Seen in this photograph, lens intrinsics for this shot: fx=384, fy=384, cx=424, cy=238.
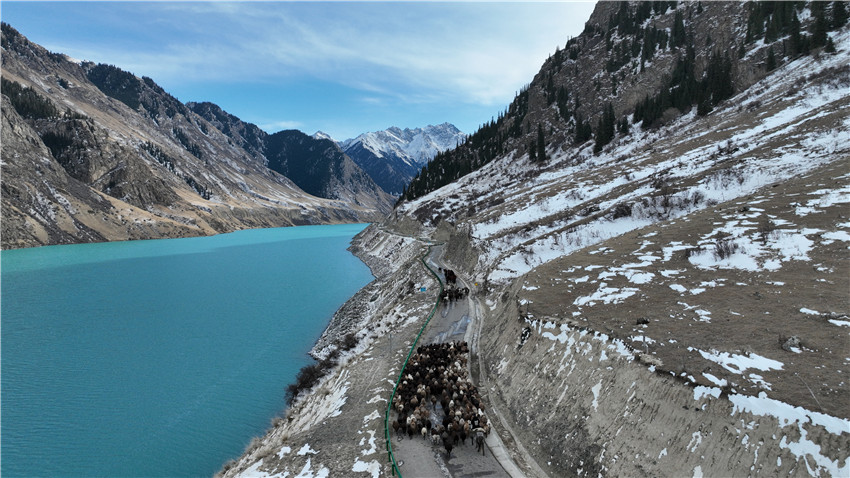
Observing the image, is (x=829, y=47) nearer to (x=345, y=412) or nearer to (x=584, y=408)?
(x=584, y=408)

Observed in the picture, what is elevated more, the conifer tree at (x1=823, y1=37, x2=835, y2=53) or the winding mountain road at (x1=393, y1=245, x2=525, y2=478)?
the conifer tree at (x1=823, y1=37, x2=835, y2=53)

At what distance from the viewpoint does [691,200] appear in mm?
38375

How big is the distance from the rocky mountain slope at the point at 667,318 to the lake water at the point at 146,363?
16.2ft

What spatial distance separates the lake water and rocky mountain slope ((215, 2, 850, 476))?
4.95m

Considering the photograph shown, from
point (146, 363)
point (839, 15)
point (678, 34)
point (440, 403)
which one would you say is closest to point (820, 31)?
point (839, 15)

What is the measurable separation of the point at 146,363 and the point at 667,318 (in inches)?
1598

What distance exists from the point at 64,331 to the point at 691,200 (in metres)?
67.6

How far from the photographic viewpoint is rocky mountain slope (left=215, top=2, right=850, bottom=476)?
37.8 ft

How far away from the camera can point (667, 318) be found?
17297 millimetres

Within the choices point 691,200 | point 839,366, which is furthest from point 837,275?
point 691,200

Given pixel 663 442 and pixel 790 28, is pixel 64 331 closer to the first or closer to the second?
pixel 663 442

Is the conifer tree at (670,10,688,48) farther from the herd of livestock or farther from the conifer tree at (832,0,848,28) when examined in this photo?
the herd of livestock

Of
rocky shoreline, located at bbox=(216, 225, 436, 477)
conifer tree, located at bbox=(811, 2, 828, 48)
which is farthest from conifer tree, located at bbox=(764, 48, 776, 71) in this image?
rocky shoreline, located at bbox=(216, 225, 436, 477)

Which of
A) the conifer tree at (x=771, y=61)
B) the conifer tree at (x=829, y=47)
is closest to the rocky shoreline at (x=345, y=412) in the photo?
the conifer tree at (x=829, y=47)
